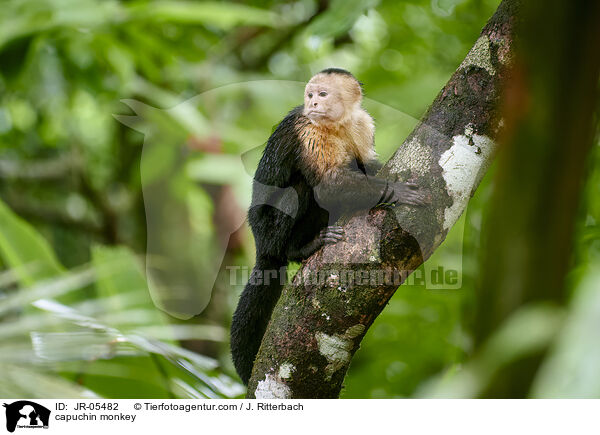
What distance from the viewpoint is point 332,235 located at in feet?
3.19

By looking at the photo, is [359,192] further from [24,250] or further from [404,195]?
[24,250]

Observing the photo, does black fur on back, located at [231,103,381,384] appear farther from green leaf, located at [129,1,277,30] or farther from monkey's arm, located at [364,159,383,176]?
green leaf, located at [129,1,277,30]

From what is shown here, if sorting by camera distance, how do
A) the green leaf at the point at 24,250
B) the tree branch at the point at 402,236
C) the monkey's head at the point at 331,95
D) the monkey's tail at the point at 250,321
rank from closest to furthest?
the tree branch at the point at 402,236 → the monkey's head at the point at 331,95 → the monkey's tail at the point at 250,321 → the green leaf at the point at 24,250

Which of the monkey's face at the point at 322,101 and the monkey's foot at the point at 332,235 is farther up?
the monkey's face at the point at 322,101

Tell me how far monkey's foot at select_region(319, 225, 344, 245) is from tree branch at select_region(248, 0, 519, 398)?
0.02 m

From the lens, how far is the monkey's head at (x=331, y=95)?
106cm

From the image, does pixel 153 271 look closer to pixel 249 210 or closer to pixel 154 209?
pixel 154 209

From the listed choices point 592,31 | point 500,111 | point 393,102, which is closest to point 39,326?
point 393,102

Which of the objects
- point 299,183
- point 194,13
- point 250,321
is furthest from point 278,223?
point 194,13
